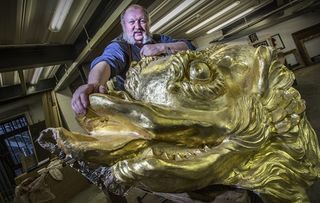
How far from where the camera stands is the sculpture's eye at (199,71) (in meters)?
0.45

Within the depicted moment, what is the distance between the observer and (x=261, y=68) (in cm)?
44

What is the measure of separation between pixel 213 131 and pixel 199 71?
107 millimetres

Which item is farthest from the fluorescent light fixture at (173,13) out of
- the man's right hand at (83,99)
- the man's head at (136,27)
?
the man's right hand at (83,99)

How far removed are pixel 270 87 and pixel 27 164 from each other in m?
7.13

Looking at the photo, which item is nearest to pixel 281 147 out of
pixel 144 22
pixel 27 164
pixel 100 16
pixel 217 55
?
pixel 217 55

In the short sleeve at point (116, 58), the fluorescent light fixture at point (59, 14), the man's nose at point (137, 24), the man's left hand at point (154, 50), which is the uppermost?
the fluorescent light fixture at point (59, 14)

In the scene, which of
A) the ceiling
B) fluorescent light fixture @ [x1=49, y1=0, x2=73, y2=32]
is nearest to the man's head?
the ceiling

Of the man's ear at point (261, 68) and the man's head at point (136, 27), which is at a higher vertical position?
the man's head at point (136, 27)

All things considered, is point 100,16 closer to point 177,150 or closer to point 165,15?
point 165,15

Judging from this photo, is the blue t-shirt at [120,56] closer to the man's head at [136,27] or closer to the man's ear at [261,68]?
the man's head at [136,27]

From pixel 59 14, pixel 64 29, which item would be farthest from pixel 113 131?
pixel 64 29

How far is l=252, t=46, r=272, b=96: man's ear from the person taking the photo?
1.44 ft

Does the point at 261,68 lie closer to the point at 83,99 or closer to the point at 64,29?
the point at 83,99

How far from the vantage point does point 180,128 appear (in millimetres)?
416
